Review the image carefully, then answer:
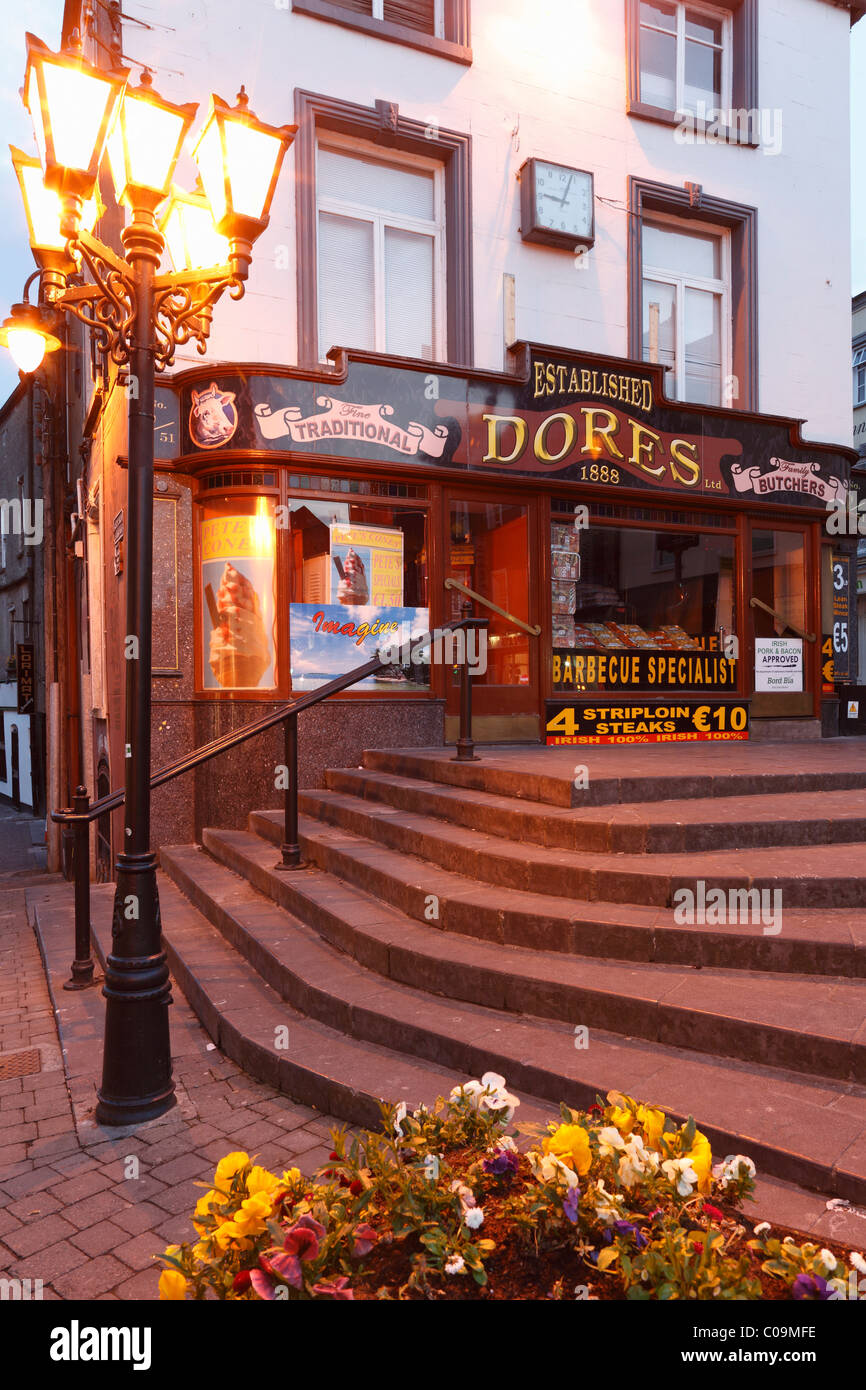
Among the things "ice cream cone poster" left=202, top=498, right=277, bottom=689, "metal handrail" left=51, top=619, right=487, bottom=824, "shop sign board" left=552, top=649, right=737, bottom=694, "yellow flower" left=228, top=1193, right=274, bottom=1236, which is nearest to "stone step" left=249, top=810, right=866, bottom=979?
"metal handrail" left=51, top=619, right=487, bottom=824

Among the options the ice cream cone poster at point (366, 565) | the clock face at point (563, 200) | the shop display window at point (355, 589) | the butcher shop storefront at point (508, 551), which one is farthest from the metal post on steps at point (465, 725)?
the clock face at point (563, 200)

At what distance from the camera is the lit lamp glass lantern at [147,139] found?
11.5 ft

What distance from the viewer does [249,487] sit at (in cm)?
772

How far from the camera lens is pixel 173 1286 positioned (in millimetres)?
1556

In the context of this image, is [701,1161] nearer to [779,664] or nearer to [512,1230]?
[512,1230]

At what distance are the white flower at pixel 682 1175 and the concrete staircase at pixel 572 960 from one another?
1.08m

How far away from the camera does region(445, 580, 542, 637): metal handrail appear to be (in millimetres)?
8609

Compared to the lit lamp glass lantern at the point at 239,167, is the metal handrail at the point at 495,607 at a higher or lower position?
lower

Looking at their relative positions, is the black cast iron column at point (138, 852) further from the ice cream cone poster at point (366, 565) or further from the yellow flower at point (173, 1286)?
the ice cream cone poster at point (366, 565)

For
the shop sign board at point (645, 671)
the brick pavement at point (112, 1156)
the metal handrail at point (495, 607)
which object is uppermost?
the metal handrail at point (495, 607)

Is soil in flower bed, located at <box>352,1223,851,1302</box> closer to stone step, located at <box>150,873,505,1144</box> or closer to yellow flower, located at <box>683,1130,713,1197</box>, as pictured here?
yellow flower, located at <box>683,1130,713,1197</box>
